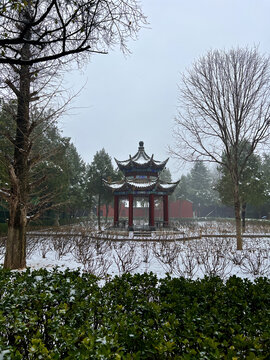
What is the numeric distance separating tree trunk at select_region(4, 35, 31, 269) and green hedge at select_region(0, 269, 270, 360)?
257 cm

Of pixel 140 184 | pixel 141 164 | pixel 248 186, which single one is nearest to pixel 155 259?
pixel 140 184

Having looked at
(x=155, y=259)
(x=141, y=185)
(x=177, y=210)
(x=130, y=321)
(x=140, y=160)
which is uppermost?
(x=140, y=160)

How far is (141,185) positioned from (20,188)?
12.5 m

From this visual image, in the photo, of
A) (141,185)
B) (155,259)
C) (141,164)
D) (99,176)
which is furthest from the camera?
(99,176)

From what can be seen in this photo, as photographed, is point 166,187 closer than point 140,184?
No

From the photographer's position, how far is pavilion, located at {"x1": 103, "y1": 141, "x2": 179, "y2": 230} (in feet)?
58.6

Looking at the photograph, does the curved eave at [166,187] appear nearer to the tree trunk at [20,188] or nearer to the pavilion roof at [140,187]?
the pavilion roof at [140,187]

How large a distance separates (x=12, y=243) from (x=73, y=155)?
2453 centimetres

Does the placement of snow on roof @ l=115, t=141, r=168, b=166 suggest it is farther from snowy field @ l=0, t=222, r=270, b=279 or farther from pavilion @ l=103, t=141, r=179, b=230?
snowy field @ l=0, t=222, r=270, b=279

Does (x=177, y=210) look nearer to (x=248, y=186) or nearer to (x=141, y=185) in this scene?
(x=248, y=186)

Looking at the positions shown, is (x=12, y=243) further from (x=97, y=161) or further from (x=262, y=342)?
(x=97, y=161)

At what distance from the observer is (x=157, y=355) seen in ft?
5.77

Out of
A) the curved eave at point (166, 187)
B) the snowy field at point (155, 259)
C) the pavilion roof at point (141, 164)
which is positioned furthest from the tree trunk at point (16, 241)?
the pavilion roof at point (141, 164)

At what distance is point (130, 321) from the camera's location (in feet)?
6.85
